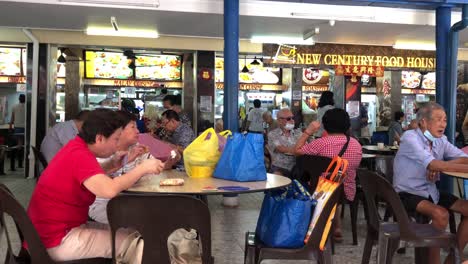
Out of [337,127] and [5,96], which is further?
[5,96]

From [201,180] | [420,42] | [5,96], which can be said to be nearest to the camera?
[201,180]

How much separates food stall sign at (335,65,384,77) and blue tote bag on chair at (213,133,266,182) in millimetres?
5234

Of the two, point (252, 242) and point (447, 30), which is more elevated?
point (447, 30)

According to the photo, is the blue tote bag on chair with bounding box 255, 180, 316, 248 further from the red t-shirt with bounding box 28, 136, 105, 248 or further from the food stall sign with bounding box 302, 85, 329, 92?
the food stall sign with bounding box 302, 85, 329, 92

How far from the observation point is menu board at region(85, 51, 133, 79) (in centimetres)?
1120

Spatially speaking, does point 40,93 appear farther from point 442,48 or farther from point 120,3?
point 442,48

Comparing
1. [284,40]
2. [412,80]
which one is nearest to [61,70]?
[284,40]

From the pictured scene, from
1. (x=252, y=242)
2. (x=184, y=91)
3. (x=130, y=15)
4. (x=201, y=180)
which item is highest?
(x=130, y=15)

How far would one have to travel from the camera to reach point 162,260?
2176 mm

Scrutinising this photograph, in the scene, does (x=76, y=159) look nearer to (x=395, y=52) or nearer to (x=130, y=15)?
(x=130, y=15)

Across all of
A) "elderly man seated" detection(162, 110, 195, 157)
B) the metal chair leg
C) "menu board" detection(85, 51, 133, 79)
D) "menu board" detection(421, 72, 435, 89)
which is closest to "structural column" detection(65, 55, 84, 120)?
"menu board" detection(85, 51, 133, 79)

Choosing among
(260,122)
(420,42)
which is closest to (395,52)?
(420,42)

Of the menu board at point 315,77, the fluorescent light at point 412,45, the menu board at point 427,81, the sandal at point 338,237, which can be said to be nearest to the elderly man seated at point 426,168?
the sandal at point 338,237

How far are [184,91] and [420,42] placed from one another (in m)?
5.11
